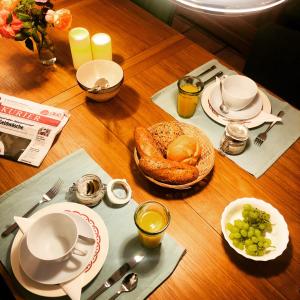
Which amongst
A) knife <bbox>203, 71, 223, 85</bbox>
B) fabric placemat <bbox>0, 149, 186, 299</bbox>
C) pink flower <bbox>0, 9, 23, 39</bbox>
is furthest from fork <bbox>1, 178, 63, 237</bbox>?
knife <bbox>203, 71, 223, 85</bbox>

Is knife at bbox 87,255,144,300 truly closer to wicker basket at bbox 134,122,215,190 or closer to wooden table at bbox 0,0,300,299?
wooden table at bbox 0,0,300,299

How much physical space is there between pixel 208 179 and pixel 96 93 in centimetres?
49

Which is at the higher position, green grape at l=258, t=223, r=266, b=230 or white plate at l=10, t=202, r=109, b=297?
green grape at l=258, t=223, r=266, b=230

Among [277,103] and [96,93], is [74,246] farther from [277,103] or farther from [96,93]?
[277,103]

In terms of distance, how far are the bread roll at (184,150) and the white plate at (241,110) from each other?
0.82 ft

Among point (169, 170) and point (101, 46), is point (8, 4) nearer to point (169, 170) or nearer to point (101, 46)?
point (101, 46)

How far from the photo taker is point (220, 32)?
2.84 meters

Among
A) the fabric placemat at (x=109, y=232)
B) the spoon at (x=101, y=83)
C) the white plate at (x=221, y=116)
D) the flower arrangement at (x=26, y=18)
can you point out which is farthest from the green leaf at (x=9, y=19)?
the white plate at (x=221, y=116)

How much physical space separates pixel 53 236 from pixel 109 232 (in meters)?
0.16

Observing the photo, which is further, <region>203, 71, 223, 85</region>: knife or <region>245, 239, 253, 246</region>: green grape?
<region>203, 71, 223, 85</region>: knife

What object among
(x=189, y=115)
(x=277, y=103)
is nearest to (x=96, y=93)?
(x=189, y=115)

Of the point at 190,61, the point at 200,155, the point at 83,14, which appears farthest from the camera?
the point at 83,14

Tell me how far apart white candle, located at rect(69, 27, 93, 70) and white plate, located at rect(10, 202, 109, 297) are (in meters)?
0.65

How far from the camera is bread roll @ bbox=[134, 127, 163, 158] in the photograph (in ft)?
3.28
